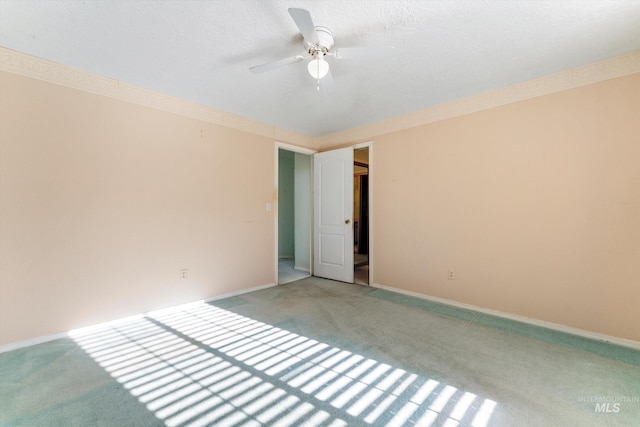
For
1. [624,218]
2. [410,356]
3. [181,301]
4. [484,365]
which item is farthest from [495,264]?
[181,301]

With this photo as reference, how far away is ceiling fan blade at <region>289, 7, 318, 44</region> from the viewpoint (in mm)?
1388

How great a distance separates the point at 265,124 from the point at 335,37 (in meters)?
2.04

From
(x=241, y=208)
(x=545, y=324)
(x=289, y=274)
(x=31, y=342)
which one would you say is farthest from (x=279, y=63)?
(x=289, y=274)

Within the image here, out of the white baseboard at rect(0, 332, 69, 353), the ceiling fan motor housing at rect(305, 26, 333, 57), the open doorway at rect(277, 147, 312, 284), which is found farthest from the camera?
the open doorway at rect(277, 147, 312, 284)

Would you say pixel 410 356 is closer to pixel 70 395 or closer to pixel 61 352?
pixel 70 395

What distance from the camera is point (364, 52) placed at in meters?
1.76

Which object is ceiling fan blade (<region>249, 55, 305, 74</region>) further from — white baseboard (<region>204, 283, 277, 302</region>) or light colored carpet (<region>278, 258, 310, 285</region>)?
light colored carpet (<region>278, 258, 310, 285</region>)

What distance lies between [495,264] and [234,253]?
3.14 meters

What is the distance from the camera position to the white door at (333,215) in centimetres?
398

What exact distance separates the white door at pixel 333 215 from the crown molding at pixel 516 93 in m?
0.56

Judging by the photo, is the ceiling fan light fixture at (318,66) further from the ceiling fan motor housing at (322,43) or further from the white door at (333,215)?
the white door at (333,215)

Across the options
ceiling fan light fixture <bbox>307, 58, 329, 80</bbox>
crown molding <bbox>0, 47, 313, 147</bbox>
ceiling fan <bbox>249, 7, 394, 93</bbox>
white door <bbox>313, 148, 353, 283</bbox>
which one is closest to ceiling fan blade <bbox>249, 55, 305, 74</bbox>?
ceiling fan <bbox>249, 7, 394, 93</bbox>

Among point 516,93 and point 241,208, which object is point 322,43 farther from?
point 241,208

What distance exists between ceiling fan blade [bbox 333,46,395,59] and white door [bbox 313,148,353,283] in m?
2.16
